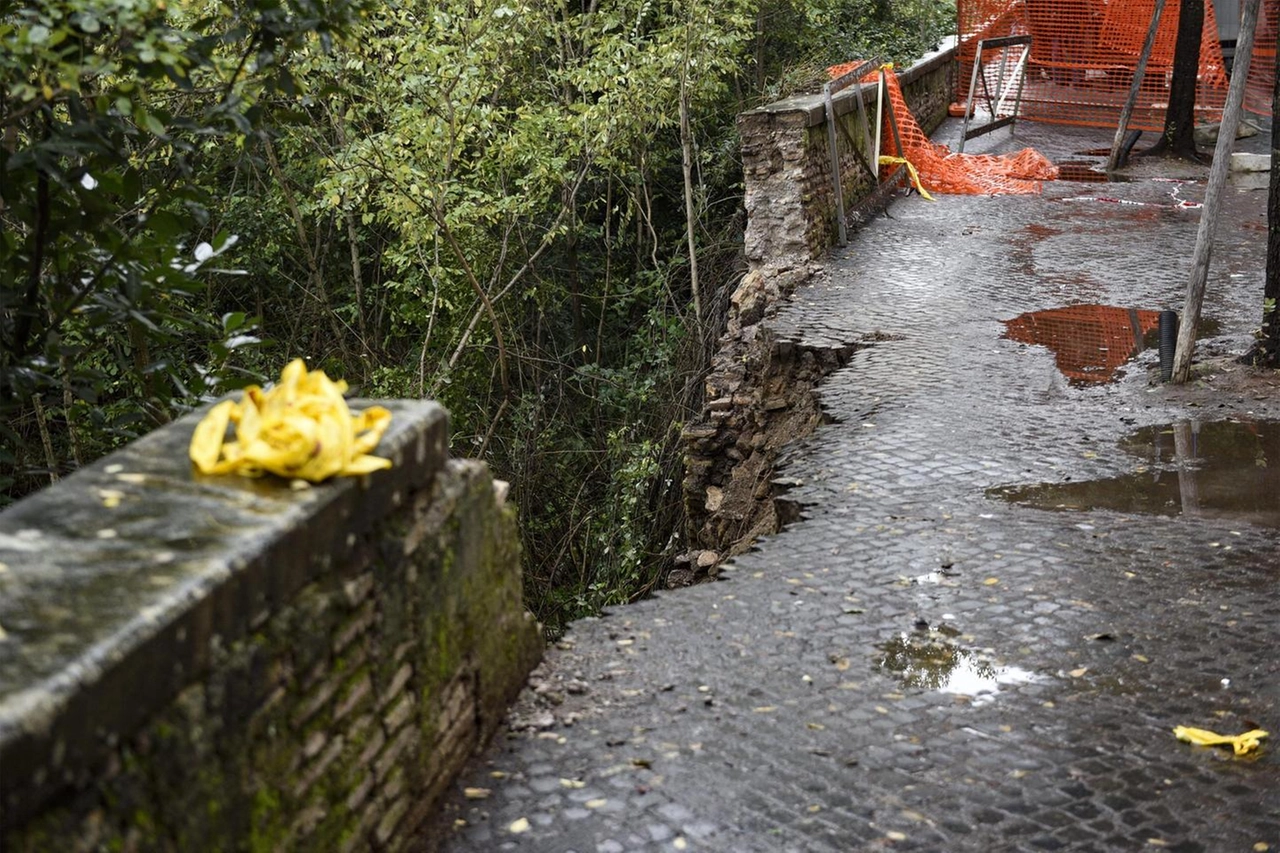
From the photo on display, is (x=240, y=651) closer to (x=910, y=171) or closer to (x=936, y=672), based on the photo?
(x=936, y=672)

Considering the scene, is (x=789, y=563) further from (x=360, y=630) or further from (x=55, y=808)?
(x=55, y=808)

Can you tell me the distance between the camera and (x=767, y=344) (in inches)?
376

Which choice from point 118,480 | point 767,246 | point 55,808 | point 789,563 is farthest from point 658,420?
point 55,808

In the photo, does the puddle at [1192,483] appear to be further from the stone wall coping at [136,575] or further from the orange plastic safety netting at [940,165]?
the orange plastic safety netting at [940,165]

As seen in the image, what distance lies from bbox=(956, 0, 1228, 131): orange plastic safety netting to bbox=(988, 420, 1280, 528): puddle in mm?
11546

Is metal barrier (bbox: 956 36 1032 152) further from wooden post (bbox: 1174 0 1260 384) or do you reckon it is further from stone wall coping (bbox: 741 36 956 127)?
wooden post (bbox: 1174 0 1260 384)

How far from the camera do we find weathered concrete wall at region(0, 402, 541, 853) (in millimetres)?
2293

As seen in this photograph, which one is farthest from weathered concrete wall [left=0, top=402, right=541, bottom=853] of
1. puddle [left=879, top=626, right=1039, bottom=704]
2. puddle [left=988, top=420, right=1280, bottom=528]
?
puddle [left=988, top=420, right=1280, bottom=528]

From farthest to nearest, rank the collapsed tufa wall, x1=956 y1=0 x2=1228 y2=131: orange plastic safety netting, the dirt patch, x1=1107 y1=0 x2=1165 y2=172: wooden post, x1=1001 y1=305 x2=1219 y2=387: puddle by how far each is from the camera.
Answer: x1=956 y1=0 x2=1228 y2=131: orange plastic safety netting
x1=1107 y1=0 x2=1165 y2=172: wooden post
the collapsed tufa wall
x1=1001 y1=305 x2=1219 y2=387: puddle
the dirt patch

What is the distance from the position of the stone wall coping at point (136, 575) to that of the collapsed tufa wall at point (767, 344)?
4295 mm

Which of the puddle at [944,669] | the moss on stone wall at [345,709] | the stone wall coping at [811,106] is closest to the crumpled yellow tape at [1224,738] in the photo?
the puddle at [944,669]

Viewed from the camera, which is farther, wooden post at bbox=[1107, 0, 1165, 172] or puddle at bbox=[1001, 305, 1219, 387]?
wooden post at bbox=[1107, 0, 1165, 172]

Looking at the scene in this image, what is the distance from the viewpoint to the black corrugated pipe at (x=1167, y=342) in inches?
325

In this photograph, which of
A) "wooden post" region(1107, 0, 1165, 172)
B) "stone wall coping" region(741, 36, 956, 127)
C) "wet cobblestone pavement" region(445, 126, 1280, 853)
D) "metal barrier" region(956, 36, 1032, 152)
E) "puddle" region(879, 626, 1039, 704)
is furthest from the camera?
"metal barrier" region(956, 36, 1032, 152)
